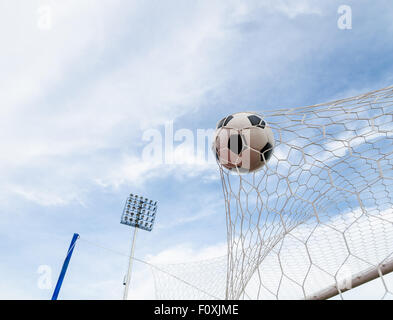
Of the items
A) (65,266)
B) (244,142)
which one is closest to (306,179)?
(244,142)

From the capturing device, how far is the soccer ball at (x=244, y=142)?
4262 millimetres

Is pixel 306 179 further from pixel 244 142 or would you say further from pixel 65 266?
pixel 65 266

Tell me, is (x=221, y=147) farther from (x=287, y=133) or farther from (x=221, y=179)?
(x=287, y=133)

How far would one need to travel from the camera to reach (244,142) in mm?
4270

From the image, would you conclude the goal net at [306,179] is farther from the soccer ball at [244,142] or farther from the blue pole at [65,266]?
the blue pole at [65,266]

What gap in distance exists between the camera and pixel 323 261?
6359mm

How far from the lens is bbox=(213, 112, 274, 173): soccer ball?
4262 millimetres

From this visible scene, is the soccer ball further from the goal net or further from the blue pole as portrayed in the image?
the blue pole

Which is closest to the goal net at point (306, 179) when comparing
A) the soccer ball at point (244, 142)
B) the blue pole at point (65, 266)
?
the soccer ball at point (244, 142)

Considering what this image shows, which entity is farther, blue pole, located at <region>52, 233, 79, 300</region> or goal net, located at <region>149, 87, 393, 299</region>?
blue pole, located at <region>52, 233, 79, 300</region>

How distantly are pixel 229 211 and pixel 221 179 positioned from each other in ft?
1.81

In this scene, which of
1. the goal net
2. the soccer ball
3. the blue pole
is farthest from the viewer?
the blue pole

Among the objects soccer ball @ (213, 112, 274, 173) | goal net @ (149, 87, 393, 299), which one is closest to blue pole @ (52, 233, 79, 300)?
goal net @ (149, 87, 393, 299)
